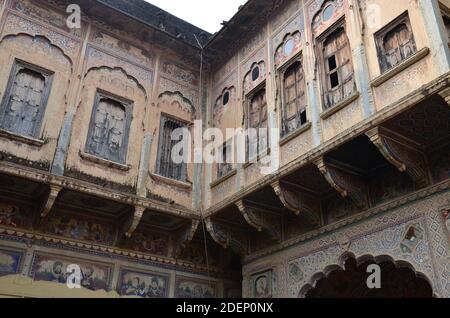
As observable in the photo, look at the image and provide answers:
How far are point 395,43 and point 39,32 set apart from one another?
643cm

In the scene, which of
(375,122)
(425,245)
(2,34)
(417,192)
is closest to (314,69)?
(375,122)

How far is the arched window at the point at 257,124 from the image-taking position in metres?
8.23

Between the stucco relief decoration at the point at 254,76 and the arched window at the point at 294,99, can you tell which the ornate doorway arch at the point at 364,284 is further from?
the stucco relief decoration at the point at 254,76

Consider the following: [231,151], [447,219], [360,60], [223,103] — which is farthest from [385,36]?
[223,103]

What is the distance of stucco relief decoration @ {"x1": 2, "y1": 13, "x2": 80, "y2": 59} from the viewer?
8.06m

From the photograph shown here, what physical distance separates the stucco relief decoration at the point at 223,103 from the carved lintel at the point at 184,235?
2380 mm

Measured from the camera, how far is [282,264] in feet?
25.8

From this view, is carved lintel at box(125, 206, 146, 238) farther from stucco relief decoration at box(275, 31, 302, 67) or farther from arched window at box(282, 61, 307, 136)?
stucco relief decoration at box(275, 31, 302, 67)

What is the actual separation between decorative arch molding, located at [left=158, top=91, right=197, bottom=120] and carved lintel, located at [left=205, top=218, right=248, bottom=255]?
2.67 m

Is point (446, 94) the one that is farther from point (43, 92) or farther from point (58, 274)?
point (43, 92)

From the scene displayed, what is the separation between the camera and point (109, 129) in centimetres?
862

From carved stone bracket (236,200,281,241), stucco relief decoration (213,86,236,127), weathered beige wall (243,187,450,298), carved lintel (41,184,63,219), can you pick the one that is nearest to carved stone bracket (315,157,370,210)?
weathered beige wall (243,187,450,298)

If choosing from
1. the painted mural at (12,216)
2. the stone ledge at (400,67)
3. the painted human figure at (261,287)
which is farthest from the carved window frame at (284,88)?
the painted mural at (12,216)
